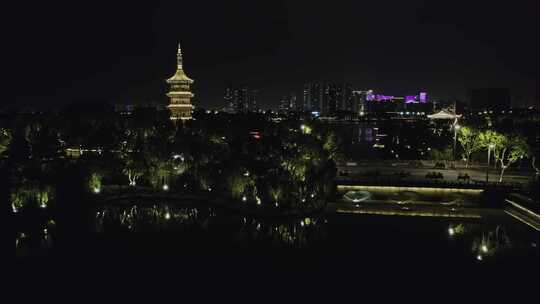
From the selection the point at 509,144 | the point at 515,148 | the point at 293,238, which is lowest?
the point at 293,238

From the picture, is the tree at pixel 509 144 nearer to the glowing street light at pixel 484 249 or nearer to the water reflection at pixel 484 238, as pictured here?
the water reflection at pixel 484 238

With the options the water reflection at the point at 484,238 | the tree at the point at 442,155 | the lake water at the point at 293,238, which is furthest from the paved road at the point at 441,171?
the water reflection at the point at 484,238

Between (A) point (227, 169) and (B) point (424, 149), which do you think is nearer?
(A) point (227, 169)


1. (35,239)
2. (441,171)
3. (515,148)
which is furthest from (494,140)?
(35,239)

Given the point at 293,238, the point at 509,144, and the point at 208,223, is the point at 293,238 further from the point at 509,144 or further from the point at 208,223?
the point at 509,144

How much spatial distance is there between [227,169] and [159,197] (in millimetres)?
4805

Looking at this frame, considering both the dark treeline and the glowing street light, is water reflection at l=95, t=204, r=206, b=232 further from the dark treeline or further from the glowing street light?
the glowing street light

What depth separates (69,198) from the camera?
2545 centimetres

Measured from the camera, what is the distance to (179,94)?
56938mm

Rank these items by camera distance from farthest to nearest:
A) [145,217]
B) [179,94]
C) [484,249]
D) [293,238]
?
[179,94] → [145,217] → [293,238] → [484,249]

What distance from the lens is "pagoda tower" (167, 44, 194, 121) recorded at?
184ft

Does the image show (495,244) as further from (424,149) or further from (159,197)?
(424,149)

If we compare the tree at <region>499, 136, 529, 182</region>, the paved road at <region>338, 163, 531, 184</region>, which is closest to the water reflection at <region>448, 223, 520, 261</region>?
the paved road at <region>338, 163, 531, 184</region>

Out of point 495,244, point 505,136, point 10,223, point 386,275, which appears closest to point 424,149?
point 505,136
